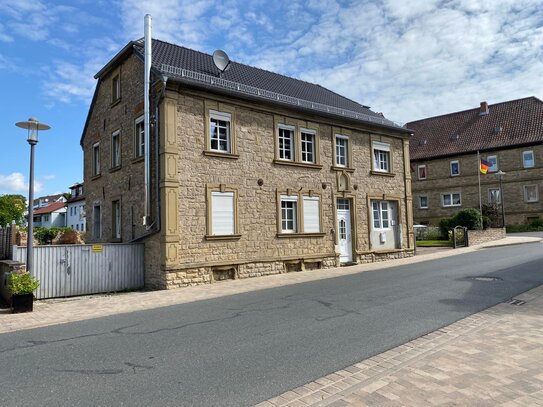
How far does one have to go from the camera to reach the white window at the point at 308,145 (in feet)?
60.7

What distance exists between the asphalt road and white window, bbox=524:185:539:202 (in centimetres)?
3377

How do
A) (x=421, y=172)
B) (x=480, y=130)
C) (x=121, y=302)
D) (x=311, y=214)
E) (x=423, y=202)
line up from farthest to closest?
(x=421, y=172)
(x=423, y=202)
(x=480, y=130)
(x=311, y=214)
(x=121, y=302)

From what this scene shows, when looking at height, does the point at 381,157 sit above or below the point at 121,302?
above

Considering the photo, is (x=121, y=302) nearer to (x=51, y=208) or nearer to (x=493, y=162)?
(x=493, y=162)

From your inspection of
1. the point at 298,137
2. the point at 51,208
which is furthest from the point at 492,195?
the point at 51,208

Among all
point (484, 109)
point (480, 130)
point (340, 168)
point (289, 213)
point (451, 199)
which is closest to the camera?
point (289, 213)

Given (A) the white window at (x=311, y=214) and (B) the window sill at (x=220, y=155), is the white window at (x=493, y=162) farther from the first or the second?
(B) the window sill at (x=220, y=155)

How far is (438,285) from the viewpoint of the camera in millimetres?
11500

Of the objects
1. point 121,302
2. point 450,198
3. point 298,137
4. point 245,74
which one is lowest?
point 121,302

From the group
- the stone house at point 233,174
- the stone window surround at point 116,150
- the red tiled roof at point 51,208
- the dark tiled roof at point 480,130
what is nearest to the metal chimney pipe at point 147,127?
the stone house at point 233,174

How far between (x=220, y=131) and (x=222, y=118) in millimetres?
474

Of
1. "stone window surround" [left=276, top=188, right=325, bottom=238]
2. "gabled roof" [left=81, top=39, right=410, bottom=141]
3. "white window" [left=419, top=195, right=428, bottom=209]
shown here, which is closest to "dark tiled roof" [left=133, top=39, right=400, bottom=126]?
"gabled roof" [left=81, top=39, right=410, bottom=141]

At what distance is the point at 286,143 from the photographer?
1797 cm

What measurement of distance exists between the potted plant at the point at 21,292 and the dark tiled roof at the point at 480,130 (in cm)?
4241
